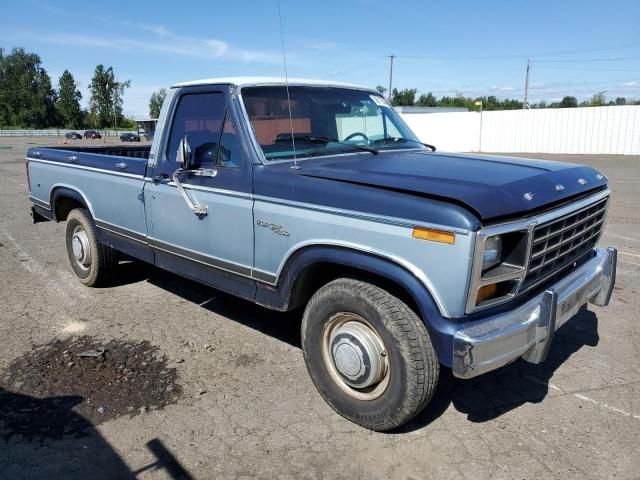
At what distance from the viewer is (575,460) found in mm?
2791

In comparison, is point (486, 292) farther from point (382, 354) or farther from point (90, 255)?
point (90, 255)

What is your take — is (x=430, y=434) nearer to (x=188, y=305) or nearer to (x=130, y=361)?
(x=130, y=361)

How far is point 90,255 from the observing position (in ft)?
18.1

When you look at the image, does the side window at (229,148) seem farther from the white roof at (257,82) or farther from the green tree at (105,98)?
the green tree at (105,98)

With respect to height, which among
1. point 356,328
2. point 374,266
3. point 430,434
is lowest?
point 430,434

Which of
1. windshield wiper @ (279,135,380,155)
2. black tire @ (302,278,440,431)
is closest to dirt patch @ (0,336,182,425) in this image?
black tire @ (302,278,440,431)

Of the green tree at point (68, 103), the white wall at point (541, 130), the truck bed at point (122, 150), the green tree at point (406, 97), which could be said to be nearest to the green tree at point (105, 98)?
the green tree at point (68, 103)

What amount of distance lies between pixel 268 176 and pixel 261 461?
1.68 m

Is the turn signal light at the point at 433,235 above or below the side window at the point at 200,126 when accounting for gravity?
below

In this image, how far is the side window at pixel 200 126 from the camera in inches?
149

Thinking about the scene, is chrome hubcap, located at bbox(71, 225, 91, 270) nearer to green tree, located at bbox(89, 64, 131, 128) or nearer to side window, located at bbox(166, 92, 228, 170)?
side window, located at bbox(166, 92, 228, 170)

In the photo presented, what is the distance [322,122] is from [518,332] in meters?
2.17

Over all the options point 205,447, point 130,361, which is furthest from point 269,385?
point 130,361

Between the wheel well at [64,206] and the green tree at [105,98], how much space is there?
96243 mm
